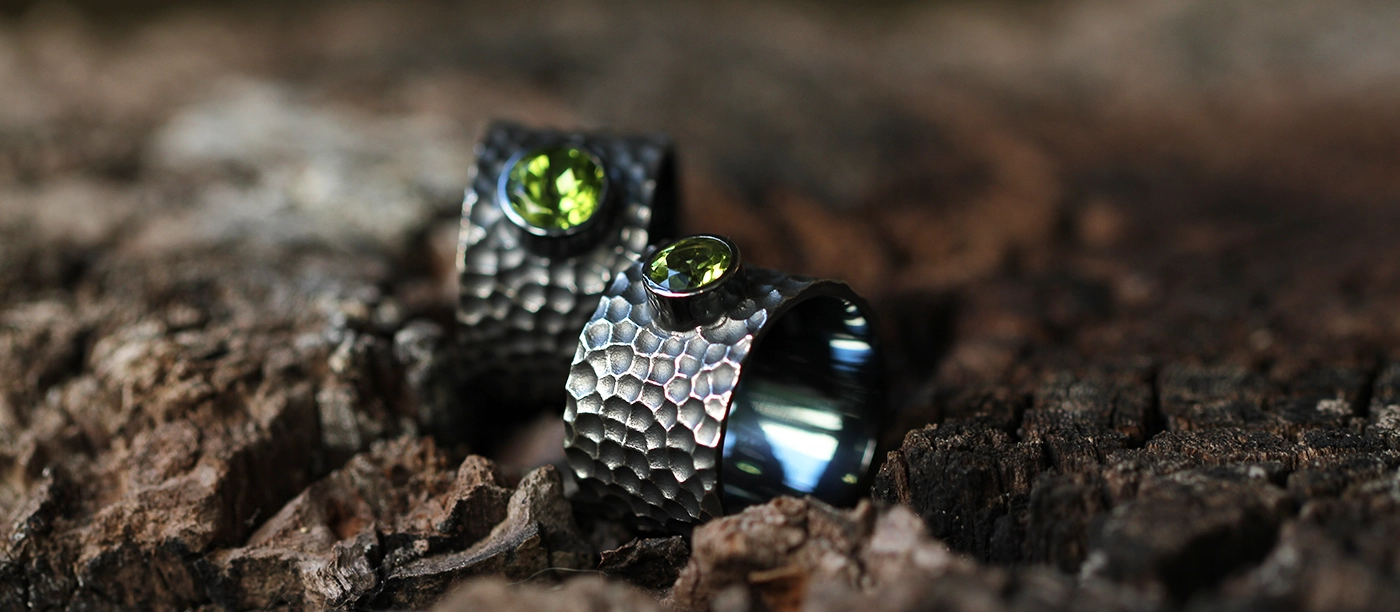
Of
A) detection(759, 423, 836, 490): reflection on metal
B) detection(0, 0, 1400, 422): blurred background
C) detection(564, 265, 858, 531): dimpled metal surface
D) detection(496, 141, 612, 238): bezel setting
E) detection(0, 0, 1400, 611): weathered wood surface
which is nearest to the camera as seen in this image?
detection(0, 0, 1400, 611): weathered wood surface

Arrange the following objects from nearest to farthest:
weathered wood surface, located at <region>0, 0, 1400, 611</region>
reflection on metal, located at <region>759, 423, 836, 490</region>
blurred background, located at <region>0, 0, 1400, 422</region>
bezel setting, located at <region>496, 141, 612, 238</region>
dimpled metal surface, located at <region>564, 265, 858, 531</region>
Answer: weathered wood surface, located at <region>0, 0, 1400, 611</region>, dimpled metal surface, located at <region>564, 265, 858, 531</region>, bezel setting, located at <region>496, 141, 612, 238</region>, reflection on metal, located at <region>759, 423, 836, 490</region>, blurred background, located at <region>0, 0, 1400, 422</region>

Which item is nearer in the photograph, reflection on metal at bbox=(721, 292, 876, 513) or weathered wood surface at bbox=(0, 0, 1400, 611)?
weathered wood surface at bbox=(0, 0, 1400, 611)

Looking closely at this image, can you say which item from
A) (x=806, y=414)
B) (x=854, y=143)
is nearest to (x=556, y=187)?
(x=806, y=414)

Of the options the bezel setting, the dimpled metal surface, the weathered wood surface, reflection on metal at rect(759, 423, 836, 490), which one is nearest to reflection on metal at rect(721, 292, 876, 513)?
reflection on metal at rect(759, 423, 836, 490)

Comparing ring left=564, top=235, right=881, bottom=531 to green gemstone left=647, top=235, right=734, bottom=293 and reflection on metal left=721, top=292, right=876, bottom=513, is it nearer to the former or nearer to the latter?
green gemstone left=647, top=235, right=734, bottom=293

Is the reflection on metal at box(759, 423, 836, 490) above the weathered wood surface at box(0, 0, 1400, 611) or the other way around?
the other way around

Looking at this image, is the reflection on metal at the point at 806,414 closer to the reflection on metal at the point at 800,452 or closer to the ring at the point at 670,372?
the reflection on metal at the point at 800,452

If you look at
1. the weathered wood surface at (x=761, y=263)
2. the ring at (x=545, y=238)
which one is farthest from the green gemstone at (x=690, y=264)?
the weathered wood surface at (x=761, y=263)

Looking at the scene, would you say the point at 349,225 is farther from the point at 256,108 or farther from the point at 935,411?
the point at 935,411

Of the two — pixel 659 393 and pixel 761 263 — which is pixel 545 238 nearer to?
pixel 659 393
